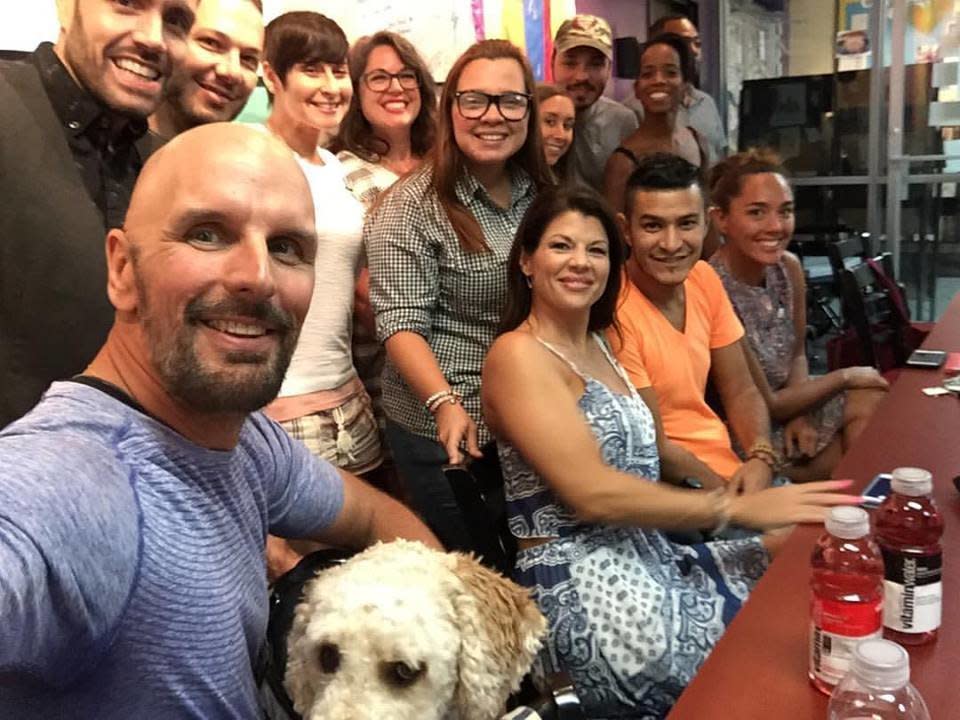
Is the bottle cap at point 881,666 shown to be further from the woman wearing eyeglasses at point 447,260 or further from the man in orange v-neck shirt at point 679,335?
the woman wearing eyeglasses at point 447,260

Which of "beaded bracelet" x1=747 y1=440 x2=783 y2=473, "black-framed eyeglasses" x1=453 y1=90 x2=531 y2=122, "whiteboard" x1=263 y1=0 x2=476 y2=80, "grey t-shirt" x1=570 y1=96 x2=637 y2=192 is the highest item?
"whiteboard" x1=263 y1=0 x2=476 y2=80

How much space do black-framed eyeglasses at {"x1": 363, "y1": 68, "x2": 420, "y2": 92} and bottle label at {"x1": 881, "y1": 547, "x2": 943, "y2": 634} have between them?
1.86m

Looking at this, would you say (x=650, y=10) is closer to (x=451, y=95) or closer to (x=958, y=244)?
(x=958, y=244)

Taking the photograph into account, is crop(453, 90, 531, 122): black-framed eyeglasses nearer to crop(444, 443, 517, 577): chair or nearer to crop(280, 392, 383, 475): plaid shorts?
crop(280, 392, 383, 475): plaid shorts

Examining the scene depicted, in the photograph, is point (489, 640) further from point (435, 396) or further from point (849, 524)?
point (435, 396)

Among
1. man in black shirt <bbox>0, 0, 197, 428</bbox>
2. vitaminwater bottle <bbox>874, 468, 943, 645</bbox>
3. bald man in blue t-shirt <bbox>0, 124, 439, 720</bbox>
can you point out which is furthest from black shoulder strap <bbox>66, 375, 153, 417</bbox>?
vitaminwater bottle <bbox>874, 468, 943, 645</bbox>

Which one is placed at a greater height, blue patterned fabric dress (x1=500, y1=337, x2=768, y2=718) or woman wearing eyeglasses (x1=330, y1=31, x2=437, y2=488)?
woman wearing eyeglasses (x1=330, y1=31, x2=437, y2=488)

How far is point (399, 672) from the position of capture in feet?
3.69

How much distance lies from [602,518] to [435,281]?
781 mm

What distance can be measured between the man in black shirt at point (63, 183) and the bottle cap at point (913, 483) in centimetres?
124

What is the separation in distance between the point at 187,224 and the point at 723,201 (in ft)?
6.78

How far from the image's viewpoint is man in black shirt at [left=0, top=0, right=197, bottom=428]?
146 cm

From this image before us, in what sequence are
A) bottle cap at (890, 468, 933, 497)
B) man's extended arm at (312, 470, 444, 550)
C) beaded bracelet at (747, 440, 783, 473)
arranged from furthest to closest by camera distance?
1. beaded bracelet at (747, 440, 783, 473)
2. man's extended arm at (312, 470, 444, 550)
3. bottle cap at (890, 468, 933, 497)

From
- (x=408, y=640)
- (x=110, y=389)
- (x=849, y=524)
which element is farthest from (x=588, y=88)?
(x=110, y=389)
